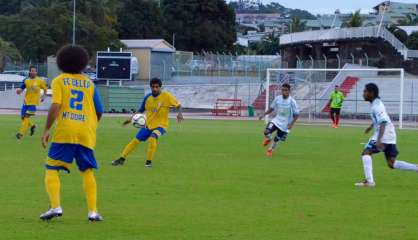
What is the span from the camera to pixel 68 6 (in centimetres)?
8794

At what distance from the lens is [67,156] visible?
1053 cm

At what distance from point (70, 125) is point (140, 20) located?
327 ft

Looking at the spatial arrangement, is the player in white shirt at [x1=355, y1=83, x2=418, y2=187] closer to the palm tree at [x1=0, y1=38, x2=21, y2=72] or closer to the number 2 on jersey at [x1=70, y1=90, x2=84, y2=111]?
the number 2 on jersey at [x1=70, y1=90, x2=84, y2=111]

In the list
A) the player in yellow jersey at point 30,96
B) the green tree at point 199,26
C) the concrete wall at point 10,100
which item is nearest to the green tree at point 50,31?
the concrete wall at point 10,100

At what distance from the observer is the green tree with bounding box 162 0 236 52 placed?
111 m

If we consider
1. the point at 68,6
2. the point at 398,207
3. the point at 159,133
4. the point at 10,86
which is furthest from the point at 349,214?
the point at 68,6

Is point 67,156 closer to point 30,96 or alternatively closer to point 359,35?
point 30,96

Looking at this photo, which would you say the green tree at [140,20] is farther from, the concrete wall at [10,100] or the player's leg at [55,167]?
the player's leg at [55,167]

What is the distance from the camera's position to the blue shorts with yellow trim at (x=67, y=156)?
34.5 feet

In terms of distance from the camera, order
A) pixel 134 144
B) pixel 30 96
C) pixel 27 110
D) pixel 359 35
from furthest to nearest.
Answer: pixel 359 35 < pixel 30 96 < pixel 27 110 < pixel 134 144

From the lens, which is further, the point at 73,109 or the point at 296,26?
the point at 296,26

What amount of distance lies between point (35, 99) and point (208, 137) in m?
6.00

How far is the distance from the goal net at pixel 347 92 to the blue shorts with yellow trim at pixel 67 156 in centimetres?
4091

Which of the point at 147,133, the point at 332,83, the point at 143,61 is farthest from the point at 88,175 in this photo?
the point at 143,61
